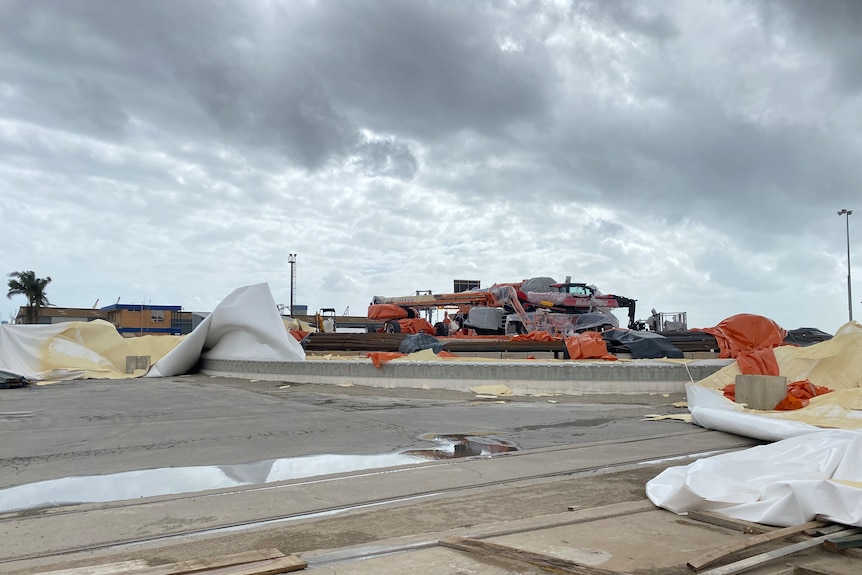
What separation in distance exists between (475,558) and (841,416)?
733cm

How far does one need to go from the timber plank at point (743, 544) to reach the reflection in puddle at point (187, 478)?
389 centimetres

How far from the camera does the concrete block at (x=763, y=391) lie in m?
10.2

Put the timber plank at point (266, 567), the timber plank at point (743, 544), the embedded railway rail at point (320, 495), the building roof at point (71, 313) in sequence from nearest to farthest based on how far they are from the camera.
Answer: the timber plank at point (266, 567) → the timber plank at point (743, 544) → the embedded railway rail at point (320, 495) → the building roof at point (71, 313)

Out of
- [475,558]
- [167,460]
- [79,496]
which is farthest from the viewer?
[167,460]

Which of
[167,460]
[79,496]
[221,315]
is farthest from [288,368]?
[79,496]

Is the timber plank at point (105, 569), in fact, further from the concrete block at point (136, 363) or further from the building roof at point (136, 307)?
the building roof at point (136, 307)

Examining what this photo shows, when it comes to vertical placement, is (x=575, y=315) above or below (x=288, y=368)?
above

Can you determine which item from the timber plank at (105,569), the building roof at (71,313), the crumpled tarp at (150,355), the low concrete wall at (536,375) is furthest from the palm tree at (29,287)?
the timber plank at (105,569)

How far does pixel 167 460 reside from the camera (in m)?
7.26

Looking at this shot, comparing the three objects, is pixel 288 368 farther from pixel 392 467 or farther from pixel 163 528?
pixel 163 528

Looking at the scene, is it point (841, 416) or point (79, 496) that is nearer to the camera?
point (79, 496)

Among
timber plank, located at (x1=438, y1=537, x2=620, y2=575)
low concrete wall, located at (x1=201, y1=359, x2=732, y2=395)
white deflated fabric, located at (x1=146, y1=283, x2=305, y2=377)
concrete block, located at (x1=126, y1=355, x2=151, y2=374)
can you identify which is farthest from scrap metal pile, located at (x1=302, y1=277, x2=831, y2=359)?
timber plank, located at (x1=438, y1=537, x2=620, y2=575)

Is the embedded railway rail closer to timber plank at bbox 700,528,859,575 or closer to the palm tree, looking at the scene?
timber plank at bbox 700,528,859,575

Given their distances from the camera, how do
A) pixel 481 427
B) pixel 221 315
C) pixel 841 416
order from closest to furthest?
1. pixel 841 416
2. pixel 481 427
3. pixel 221 315
